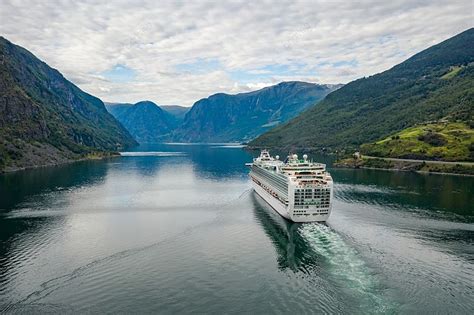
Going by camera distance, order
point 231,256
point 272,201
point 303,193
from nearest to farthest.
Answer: point 231,256
point 303,193
point 272,201

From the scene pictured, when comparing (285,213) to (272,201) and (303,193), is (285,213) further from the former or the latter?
(272,201)

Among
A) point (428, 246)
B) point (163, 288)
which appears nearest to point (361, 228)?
point (428, 246)

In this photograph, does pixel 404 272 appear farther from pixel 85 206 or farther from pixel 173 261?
pixel 85 206

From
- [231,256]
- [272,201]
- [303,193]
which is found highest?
[303,193]

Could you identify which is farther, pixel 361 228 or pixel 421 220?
pixel 421 220

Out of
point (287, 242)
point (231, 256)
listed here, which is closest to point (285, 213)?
point (287, 242)

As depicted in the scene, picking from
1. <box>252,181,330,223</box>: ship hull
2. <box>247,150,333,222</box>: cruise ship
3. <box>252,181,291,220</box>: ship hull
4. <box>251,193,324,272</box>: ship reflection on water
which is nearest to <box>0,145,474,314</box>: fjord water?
<box>251,193,324,272</box>: ship reflection on water

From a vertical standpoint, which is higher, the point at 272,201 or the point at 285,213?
the point at 272,201

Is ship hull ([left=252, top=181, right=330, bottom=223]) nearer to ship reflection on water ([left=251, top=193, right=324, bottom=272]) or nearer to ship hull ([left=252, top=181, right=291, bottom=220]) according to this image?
ship hull ([left=252, top=181, right=291, bottom=220])

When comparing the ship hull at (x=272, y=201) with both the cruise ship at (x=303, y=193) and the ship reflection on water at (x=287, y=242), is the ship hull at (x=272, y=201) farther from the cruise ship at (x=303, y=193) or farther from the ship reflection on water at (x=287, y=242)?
the ship reflection on water at (x=287, y=242)
